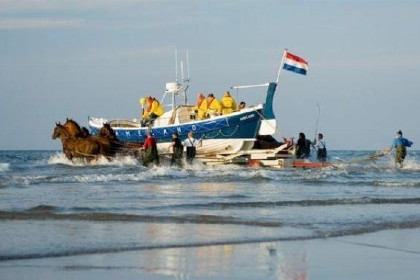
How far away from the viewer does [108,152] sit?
39625mm

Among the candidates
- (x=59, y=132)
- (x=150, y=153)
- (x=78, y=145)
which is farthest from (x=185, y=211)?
(x=59, y=132)

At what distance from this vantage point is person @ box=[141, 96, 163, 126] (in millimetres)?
41781

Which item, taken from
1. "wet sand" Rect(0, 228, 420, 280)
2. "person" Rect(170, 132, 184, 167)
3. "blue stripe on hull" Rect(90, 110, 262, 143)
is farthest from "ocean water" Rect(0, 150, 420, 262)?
"blue stripe on hull" Rect(90, 110, 262, 143)

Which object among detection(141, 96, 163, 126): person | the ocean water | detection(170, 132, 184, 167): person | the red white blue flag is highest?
the red white blue flag

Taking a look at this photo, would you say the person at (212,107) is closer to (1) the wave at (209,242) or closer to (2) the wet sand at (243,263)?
(1) the wave at (209,242)

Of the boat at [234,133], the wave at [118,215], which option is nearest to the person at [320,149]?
the boat at [234,133]

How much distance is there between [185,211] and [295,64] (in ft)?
76.1

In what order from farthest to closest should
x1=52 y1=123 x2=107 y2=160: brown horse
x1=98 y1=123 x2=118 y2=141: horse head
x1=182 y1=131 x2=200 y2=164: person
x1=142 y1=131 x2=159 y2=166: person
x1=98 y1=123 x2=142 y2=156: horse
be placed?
x1=52 y1=123 x2=107 y2=160: brown horse < x1=98 y1=123 x2=118 y2=141: horse head < x1=98 y1=123 x2=142 y2=156: horse < x1=182 y1=131 x2=200 y2=164: person < x1=142 y1=131 x2=159 y2=166: person

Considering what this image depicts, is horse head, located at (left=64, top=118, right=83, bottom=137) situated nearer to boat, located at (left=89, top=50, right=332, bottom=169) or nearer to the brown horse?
the brown horse

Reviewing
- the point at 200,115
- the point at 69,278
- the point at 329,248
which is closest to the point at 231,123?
the point at 200,115

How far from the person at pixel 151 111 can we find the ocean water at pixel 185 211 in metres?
9.82

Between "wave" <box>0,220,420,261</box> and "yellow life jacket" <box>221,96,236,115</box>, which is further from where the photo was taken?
"yellow life jacket" <box>221,96,236,115</box>

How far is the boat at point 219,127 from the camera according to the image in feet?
128

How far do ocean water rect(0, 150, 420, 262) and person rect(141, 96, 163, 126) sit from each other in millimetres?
9818
